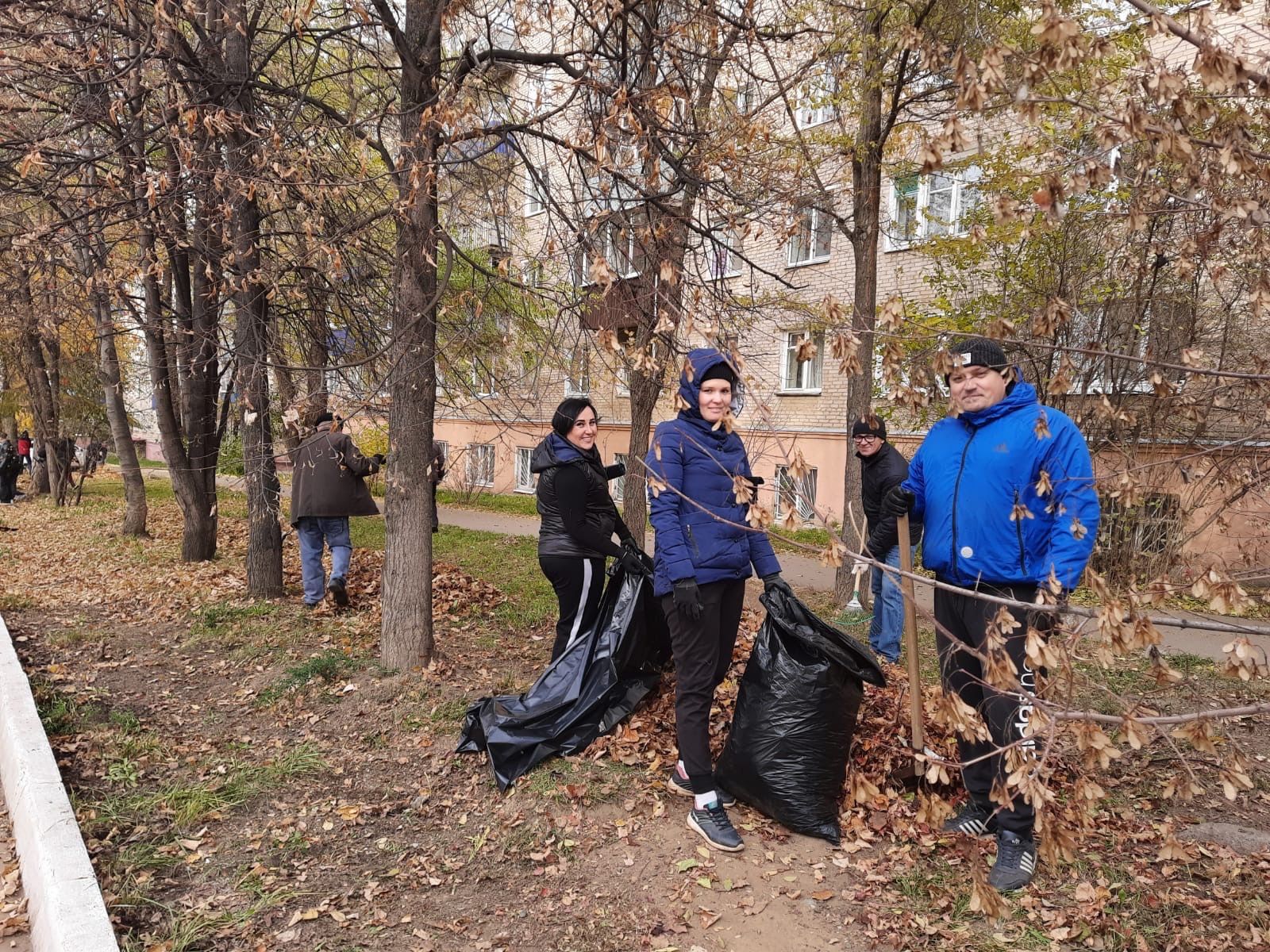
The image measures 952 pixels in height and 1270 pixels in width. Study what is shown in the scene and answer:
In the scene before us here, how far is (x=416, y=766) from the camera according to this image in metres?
4.14

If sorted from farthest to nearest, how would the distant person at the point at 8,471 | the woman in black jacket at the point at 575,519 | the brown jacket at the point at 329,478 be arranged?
the distant person at the point at 8,471, the brown jacket at the point at 329,478, the woman in black jacket at the point at 575,519

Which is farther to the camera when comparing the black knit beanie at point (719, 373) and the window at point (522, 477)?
the window at point (522, 477)

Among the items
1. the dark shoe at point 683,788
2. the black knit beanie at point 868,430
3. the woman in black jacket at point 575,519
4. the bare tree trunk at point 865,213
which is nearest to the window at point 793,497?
the dark shoe at point 683,788

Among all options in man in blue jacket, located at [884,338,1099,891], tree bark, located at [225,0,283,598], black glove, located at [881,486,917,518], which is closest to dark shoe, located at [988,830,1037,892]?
man in blue jacket, located at [884,338,1099,891]

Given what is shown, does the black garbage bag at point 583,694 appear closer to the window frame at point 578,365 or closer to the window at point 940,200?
the window frame at point 578,365

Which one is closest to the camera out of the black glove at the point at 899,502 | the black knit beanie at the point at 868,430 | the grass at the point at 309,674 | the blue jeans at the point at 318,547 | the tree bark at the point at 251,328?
the black glove at the point at 899,502

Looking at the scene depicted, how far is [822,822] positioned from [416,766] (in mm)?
2002

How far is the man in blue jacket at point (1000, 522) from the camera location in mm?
2795

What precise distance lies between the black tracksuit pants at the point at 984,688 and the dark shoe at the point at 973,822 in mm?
→ 36

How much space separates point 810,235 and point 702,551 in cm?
462

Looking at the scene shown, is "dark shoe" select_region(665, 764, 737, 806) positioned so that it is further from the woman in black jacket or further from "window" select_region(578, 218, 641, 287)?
"window" select_region(578, 218, 641, 287)

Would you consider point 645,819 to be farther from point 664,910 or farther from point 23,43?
point 23,43

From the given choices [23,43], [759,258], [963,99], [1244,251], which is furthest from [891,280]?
[963,99]

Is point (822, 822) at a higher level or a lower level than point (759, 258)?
lower
